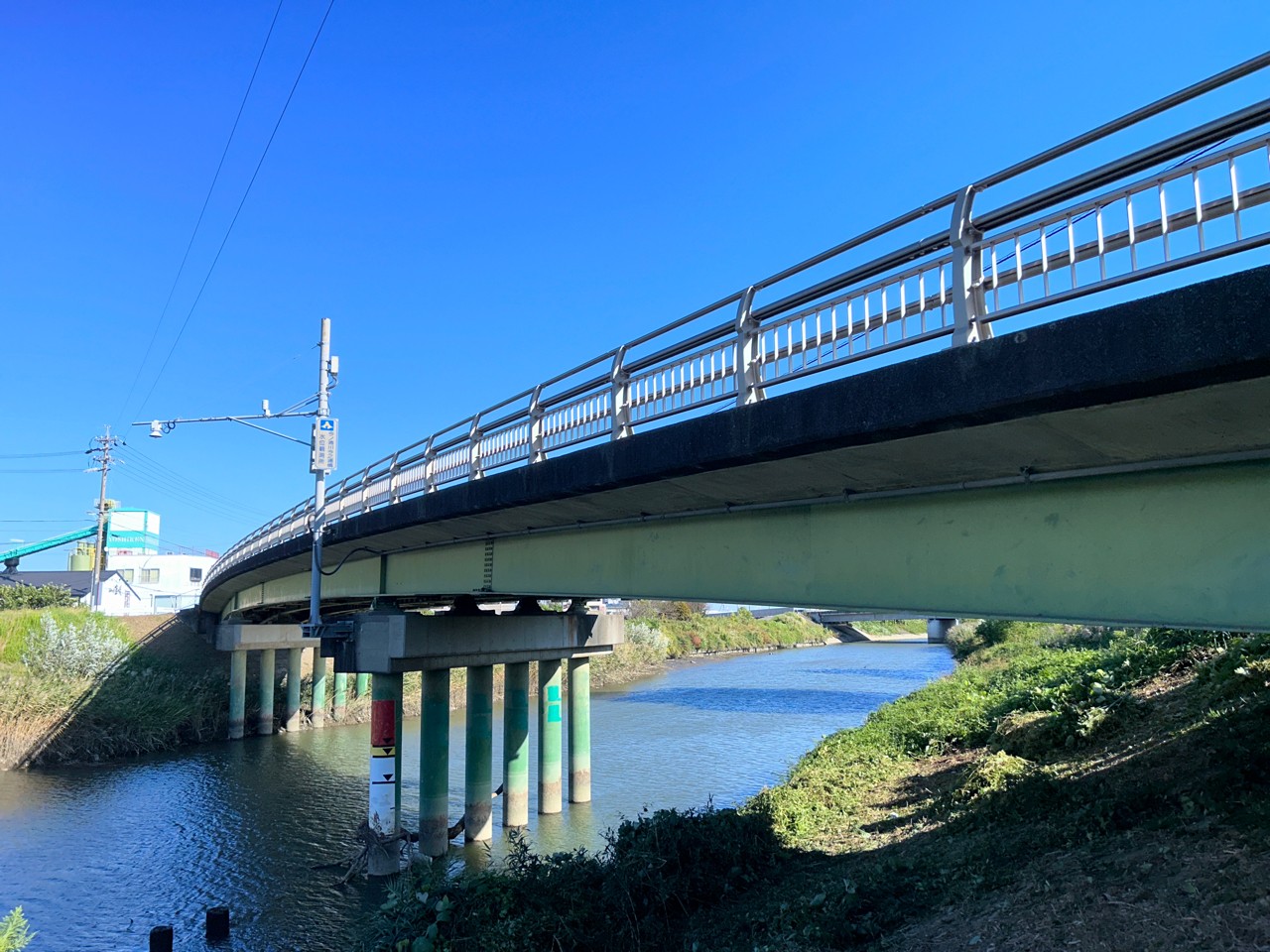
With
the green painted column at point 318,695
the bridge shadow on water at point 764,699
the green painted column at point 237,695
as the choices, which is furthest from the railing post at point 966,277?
the green painted column at point 318,695

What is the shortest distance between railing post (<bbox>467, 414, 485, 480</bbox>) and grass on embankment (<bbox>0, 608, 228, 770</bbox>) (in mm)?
21573

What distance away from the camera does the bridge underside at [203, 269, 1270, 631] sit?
15.9 feet

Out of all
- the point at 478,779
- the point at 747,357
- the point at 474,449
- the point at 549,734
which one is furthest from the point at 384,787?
the point at 747,357

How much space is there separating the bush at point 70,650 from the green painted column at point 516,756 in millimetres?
19287

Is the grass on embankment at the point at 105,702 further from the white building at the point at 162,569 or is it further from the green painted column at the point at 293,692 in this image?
the white building at the point at 162,569

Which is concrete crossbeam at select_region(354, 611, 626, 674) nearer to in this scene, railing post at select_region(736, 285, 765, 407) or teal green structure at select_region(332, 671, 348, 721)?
railing post at select_region(736, 285, 765, 407)

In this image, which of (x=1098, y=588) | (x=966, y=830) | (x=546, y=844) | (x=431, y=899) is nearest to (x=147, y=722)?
(x=546, y=844)

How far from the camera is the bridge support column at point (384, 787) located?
1582 centimetres

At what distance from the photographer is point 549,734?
2056cm

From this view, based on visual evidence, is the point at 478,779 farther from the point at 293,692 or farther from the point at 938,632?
the point at 938,632

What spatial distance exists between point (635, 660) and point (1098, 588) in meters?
46.6

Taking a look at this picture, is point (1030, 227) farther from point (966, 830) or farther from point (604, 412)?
point (966, 830)

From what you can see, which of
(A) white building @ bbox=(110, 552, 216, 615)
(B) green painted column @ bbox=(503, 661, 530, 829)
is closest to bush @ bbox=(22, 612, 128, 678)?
(B) green painted column @ bbox=(503, 661, 530, 829)

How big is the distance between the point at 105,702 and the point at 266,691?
20.2 feet
